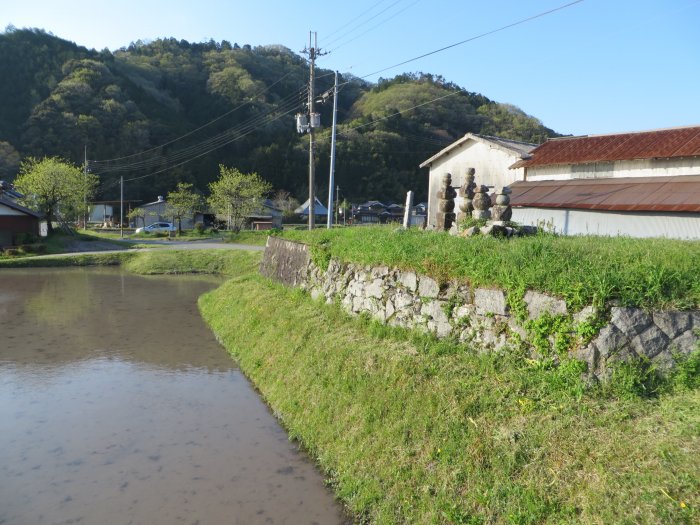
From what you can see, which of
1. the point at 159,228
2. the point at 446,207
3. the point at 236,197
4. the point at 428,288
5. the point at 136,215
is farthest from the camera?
the point at 136,215

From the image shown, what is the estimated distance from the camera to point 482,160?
71.6ft

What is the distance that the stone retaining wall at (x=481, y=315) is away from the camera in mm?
5480

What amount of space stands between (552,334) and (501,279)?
107 centimetres

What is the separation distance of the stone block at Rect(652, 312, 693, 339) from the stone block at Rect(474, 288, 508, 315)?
1.85m

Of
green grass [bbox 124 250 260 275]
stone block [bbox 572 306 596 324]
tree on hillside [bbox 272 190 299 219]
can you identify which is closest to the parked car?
tree on hillside [bbox 272 190 299 219]

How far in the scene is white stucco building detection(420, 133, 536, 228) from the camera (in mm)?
20391

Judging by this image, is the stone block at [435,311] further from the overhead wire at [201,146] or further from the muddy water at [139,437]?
the overhead wire at [201,146]

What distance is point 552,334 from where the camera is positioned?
19.9 feet

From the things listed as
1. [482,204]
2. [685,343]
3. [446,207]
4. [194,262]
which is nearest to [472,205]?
[446,207]

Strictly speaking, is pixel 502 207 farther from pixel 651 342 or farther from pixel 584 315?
pixel 651 342

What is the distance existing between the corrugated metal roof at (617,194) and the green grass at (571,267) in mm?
5207

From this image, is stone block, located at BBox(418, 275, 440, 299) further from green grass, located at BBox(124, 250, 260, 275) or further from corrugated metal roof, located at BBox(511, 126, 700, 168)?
green grass, located at BBox(124, 250, 260, 275)

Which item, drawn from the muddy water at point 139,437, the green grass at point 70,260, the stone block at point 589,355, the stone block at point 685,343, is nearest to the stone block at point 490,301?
the stone block at point 589,355

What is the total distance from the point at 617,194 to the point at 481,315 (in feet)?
30.4
